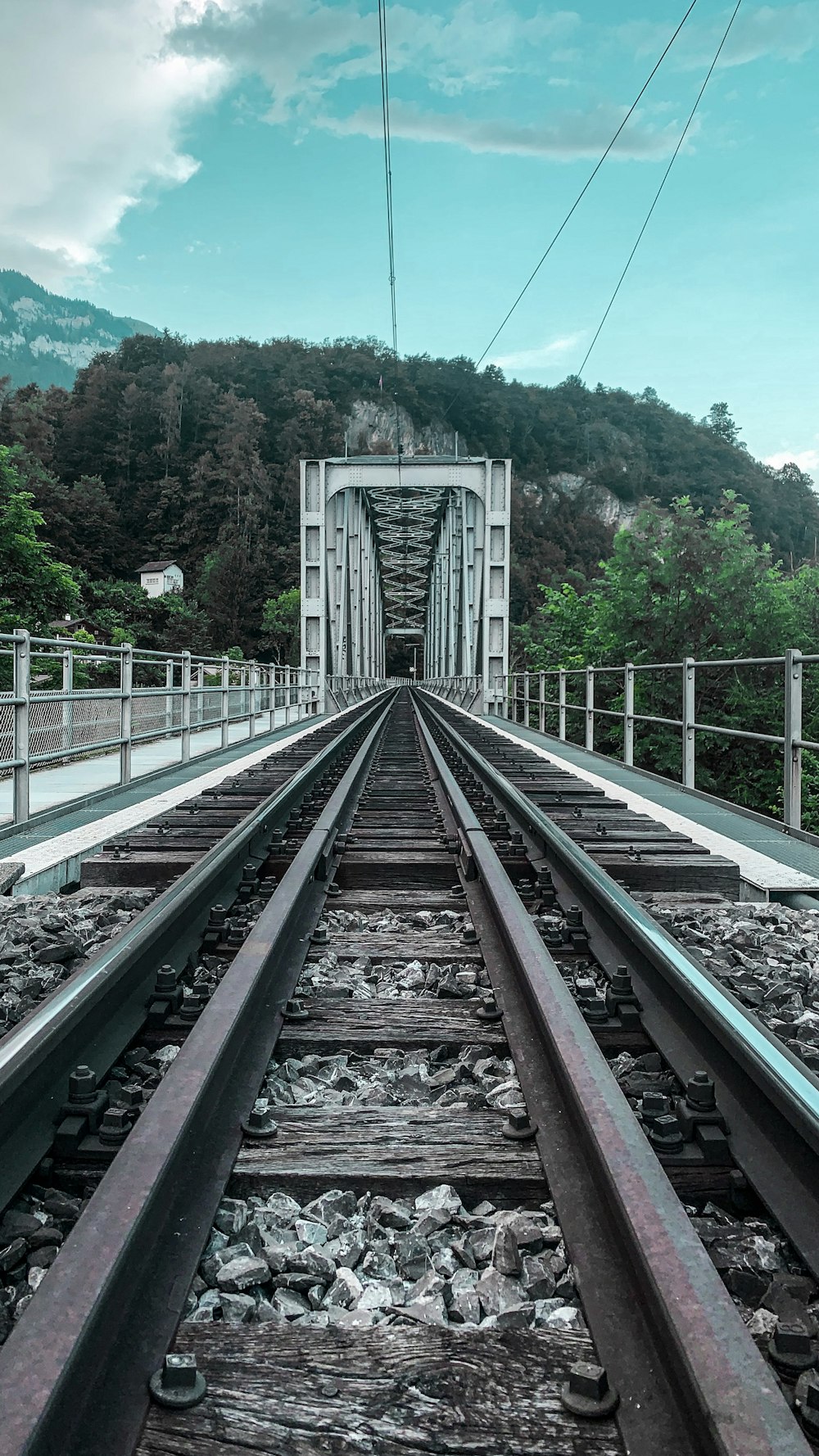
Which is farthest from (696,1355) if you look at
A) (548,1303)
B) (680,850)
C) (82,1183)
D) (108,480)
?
(108,480)

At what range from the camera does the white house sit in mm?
81938

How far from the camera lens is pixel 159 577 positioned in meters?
82.3

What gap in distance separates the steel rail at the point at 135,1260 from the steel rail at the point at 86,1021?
0.21 meters

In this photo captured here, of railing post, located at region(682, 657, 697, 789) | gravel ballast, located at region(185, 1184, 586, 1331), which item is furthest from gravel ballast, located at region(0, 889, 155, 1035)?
railing post, located at region(682, 657, 697, 789)

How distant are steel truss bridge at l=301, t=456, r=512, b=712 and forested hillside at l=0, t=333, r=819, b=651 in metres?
12.7

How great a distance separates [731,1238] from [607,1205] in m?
0.21

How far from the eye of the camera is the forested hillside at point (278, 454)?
262 ft

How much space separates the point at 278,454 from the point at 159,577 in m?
26.3

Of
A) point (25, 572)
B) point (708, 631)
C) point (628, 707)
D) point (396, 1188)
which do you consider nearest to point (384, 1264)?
point (396, 1188)

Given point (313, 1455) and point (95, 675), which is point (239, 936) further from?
point (95, 675)

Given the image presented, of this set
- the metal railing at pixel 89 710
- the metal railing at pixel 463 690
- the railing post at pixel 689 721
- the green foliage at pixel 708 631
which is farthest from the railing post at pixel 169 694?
the metal railing at pixel 463 690

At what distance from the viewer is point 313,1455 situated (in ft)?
3.44

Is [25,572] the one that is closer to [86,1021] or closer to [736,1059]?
[86,1021]

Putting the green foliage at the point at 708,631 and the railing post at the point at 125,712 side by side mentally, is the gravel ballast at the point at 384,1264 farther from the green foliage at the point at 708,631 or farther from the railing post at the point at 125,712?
the green foliage at the point at 708,631
